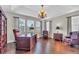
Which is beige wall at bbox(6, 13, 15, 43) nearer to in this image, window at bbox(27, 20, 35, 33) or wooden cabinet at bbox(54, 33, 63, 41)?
window at bbox(27, 20, 35, 33)

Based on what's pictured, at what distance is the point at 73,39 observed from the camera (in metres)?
5.77

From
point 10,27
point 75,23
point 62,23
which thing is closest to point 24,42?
point 10,27

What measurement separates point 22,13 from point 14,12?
1.51 ft

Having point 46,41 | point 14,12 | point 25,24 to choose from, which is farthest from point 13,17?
point 46,41

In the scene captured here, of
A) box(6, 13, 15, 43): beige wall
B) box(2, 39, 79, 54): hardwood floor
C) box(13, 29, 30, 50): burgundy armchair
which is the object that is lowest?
box(2, 39, 79, 54): hardwood floor

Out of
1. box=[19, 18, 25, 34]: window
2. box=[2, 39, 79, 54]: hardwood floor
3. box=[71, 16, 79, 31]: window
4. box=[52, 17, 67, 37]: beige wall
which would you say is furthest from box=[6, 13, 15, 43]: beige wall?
box=[71, 16, 79, 31]: window

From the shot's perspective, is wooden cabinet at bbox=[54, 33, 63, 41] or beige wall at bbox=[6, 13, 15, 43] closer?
beige wall at bbox=[6, 13, 15, 43]

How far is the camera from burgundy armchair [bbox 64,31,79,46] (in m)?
5.70

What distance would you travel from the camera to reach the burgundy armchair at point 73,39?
570cm

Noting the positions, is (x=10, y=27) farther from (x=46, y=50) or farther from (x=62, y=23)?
(x=62, y=23)

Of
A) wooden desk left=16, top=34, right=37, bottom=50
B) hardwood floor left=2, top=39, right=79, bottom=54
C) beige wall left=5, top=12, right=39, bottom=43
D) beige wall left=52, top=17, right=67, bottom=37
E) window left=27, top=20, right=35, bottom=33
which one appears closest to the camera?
hardwood floor left=2, top=39, right=79, bottom=54

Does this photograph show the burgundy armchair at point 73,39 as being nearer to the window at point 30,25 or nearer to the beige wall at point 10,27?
the window at point 30,25
